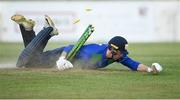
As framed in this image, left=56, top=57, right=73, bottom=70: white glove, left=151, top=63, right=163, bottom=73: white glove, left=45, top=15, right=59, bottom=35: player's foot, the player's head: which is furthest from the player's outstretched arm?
left=45, top=15, right=59, bottom=35: player's foot

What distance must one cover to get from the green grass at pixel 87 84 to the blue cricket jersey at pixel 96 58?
18 cm

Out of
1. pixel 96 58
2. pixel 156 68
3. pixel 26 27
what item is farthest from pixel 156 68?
pixel 26 27

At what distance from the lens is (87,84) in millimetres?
11867

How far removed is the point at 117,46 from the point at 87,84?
4.88ft

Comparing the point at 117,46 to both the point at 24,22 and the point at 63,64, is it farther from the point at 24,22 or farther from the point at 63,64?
the point at 24,22

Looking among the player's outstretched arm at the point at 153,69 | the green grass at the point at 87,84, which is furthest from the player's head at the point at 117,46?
the player's outstretched arm at the point at 153,69

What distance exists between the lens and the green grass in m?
10.8

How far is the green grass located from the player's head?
0.40m

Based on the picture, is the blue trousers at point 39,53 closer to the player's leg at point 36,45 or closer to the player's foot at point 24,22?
the player's leg at point 36,45

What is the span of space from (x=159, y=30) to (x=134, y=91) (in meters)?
24.4

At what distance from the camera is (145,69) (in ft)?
44.2

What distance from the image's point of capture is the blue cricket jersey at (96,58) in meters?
13.5

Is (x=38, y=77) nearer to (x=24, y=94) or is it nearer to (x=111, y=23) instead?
(x=24, y=94)

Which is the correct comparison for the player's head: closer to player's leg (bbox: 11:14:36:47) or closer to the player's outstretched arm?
the player's outstretched arm
